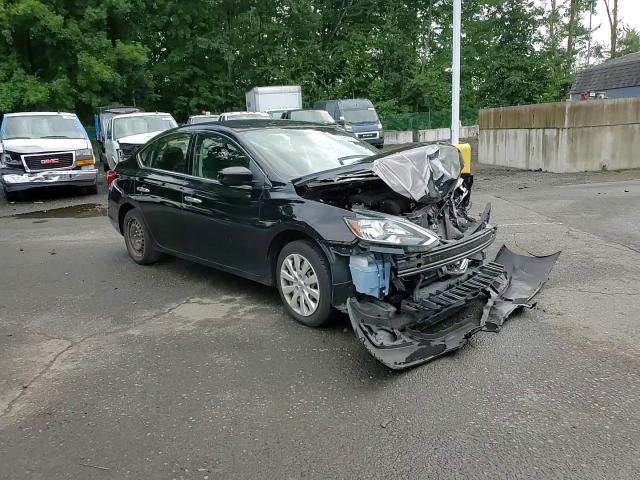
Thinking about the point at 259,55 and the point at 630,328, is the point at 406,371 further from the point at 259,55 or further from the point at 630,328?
the point at 259,55

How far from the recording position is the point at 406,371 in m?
4.02

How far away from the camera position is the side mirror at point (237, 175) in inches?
203

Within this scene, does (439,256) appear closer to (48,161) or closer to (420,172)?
(420,172)

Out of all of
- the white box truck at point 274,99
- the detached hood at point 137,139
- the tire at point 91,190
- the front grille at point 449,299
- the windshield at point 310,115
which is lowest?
the front grille at point 449,299

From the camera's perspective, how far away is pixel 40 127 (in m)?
14.0

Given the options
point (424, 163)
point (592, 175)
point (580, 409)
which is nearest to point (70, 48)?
point (592, 175)

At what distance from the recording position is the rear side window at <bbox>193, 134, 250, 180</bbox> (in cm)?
556

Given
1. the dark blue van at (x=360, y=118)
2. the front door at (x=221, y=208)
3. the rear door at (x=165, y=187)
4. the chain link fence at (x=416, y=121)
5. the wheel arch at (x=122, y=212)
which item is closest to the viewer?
the front door at (x=221, y=208)

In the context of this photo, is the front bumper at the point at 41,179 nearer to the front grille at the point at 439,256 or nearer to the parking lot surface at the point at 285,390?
the parking lot surface at the point at 285,390

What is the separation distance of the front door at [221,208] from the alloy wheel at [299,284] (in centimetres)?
37

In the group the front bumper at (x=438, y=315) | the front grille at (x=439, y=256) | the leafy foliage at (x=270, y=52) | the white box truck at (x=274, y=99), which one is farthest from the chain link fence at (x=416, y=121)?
the front grille at (x=439, y=256)

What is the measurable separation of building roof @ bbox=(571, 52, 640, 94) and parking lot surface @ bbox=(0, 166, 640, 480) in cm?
2749

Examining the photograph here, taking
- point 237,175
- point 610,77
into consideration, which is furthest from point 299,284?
point 610,77

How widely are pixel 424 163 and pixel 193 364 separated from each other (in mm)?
2328
